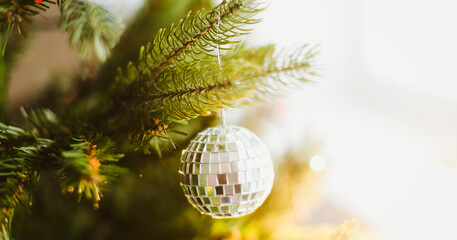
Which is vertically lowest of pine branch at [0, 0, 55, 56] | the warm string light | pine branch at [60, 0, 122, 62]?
the warm string light

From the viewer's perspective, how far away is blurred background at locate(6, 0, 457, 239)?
0.70 meters

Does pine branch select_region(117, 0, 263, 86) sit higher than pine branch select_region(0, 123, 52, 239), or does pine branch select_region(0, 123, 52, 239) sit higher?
pine branch select_region(117, 0, 263, 86)

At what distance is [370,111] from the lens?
3.92 ft

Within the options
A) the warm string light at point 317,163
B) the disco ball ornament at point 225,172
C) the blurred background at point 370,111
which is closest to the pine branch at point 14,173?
the disco ball ornament at point 225,172

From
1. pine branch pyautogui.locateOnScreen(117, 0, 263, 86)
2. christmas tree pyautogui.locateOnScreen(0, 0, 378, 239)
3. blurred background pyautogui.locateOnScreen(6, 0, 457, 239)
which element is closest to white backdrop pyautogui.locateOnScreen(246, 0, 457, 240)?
blurred background pyautogui.locateOnScreen(6, 0, 457, 239)

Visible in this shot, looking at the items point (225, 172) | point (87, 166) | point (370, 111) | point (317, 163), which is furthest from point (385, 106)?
point (87, 166)

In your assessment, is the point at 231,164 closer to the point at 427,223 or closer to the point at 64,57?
the point at 64,57

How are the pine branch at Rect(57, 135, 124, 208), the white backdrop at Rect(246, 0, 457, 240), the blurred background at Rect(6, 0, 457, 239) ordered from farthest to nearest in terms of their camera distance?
1. the white backdrop at Rect(246, 0, 457, 240)
2. the blurred background at Rect(6, 0, 457, 239)
3. the pine branch at Rect(57, 135, 124, 208)

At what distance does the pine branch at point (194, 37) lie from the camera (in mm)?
239

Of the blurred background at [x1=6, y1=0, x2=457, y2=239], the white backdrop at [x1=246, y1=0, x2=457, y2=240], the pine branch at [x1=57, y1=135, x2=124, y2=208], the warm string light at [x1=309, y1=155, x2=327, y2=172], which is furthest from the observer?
the white backdrop at [x1=246, y1=0, x2=457, y2=240]

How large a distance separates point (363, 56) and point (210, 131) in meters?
1.12

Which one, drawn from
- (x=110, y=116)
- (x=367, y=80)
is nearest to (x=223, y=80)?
(x=110, y=116)

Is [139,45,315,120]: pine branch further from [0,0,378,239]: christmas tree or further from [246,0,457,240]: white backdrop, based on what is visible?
[246,0,457,240]: white backdrop

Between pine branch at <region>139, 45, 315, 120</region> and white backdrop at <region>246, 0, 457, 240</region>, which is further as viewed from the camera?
white backdrop at <region>246, 0, 457, 240</region>
